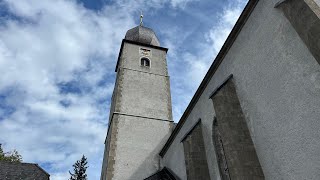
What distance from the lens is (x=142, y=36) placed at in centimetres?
2133

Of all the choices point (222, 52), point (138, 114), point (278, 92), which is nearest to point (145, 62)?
point (138, 114)

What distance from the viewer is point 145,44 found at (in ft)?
66.7

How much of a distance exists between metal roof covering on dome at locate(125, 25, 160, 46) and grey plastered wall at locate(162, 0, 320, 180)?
13.8 metres

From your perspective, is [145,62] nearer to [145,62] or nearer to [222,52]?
[145,62]

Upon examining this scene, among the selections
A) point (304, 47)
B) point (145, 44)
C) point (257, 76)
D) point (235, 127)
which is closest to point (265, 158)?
point (235, 127)

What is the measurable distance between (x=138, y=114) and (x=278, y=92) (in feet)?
36.3

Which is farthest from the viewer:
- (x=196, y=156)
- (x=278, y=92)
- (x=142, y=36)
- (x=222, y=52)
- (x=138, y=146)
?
(x=142, y=36)

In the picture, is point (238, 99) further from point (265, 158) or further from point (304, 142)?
point (304, 142)

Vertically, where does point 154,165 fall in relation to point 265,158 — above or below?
above

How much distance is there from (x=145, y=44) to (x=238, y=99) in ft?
46.0

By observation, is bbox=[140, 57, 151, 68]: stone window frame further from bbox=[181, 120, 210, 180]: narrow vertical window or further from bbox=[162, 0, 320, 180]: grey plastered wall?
bbox=[162, 0, 320, 180]: grey plastered wall

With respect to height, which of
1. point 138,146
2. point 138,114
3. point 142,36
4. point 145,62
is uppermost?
point 142,36

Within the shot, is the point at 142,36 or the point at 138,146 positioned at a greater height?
the point at 142,36

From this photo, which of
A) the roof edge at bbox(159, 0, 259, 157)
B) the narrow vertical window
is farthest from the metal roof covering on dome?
the narrow vertical window
